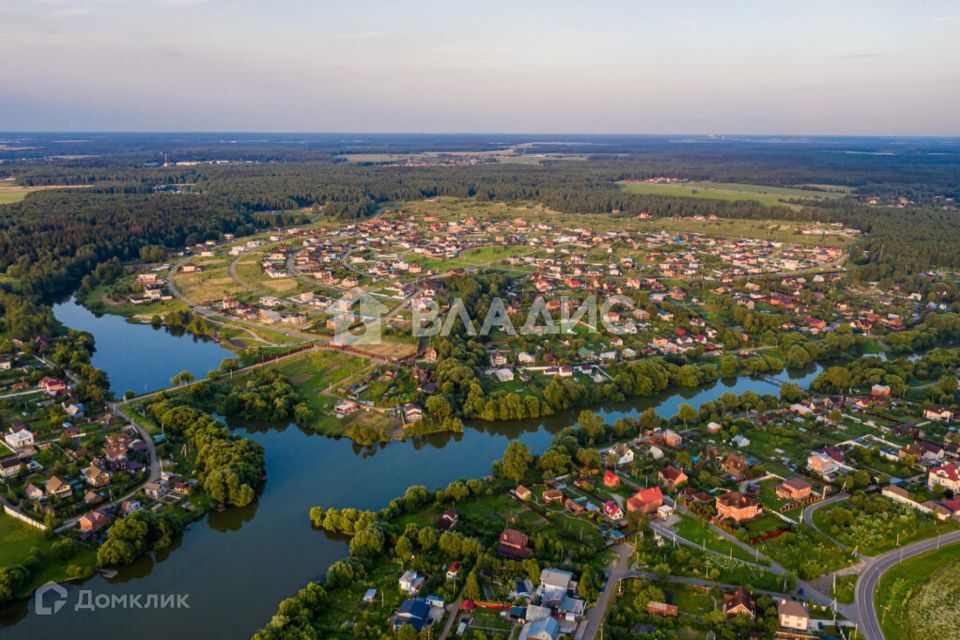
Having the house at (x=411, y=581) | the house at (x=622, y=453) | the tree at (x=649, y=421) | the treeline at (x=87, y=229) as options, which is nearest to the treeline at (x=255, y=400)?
the house at (x=411, y=581)

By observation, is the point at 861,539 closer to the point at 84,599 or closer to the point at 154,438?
the point at 84,599

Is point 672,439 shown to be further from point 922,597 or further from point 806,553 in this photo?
point 922,597

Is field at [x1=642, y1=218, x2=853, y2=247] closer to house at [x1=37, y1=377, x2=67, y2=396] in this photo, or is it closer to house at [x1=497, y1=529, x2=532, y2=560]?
house at [x1=497, y1=529, x2=532, y2=560]

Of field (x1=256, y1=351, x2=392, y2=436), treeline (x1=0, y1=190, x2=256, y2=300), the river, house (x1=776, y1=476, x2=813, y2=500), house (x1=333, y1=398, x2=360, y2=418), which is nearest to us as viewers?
the river

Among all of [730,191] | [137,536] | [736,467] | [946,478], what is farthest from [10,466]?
[730,191]

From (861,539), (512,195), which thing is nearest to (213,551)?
(861,539)

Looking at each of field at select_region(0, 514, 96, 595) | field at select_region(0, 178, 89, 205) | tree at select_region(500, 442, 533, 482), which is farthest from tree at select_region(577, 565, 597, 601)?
field at select_region(0, 178, 89, 205)

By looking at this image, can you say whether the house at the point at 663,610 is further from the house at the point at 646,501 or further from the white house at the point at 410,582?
the white house at the point at 410,582
